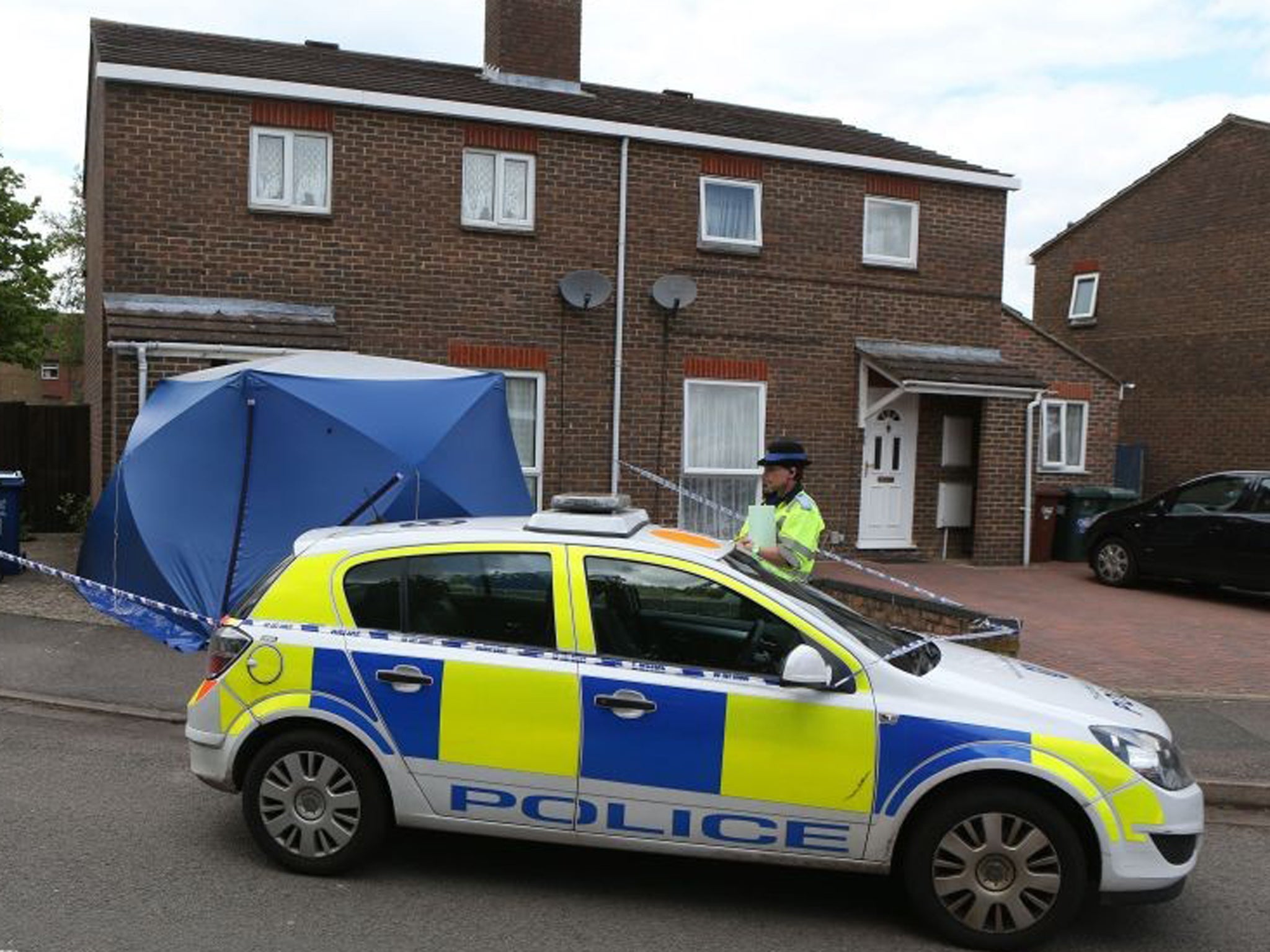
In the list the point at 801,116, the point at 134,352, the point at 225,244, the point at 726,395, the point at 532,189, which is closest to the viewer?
the point at 134,352

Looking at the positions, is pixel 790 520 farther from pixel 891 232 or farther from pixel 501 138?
pixel 891 232

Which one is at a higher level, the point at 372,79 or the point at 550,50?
the point at 550,50

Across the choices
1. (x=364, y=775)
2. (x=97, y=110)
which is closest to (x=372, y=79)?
(x=97, y=110)

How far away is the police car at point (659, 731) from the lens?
4004 mm

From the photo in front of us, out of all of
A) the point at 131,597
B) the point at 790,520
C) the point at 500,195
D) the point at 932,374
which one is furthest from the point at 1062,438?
the point at 131,597

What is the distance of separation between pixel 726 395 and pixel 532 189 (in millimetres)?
3328

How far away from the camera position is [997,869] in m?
4.02

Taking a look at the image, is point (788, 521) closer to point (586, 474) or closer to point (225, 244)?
→ point (586, 474)

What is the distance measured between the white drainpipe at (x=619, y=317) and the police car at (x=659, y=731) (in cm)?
819

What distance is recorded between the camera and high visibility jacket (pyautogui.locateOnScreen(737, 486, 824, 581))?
231 inches

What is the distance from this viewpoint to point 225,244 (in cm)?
1146

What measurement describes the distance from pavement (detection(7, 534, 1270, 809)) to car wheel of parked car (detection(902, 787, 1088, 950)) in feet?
8.06

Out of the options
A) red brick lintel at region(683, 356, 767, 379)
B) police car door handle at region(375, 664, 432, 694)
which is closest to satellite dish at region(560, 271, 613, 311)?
red brick lintel at region(683, 356, 767, 379)

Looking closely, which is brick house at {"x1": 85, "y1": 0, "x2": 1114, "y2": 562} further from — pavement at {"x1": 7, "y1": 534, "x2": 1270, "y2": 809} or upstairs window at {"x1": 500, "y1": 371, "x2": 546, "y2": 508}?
pavement at {"x1": 7, "y1": 534, "x2": 1270, "y2": 809}
